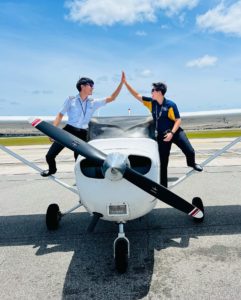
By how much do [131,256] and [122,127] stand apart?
6.39 feet

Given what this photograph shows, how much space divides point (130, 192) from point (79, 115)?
2.35 meters

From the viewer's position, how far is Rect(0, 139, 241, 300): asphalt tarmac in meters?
3.60

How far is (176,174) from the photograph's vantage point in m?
11.4

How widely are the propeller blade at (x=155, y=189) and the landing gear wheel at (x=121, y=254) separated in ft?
2.33

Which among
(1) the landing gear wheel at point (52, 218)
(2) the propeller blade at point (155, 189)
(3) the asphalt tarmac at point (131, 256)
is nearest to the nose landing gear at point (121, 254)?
(3) the asphalt tarmac at point (131, 256)

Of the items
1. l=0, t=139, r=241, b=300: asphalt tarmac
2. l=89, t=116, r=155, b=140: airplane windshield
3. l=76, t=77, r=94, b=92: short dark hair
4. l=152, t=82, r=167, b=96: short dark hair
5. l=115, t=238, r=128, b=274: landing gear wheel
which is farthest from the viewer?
l=76, t=77, r=94, b=92: short dark hair

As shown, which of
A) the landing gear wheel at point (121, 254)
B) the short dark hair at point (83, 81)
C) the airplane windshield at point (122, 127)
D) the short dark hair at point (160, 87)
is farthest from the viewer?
the short dark hair at point (83, 81)

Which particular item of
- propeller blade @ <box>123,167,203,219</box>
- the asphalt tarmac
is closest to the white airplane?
propeller blade @ <box>123,167,203,219</box>

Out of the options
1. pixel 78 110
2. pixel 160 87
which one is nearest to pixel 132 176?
pixel 160 87

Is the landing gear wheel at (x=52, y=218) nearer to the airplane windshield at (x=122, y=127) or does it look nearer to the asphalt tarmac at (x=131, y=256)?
the asphalt tarmac at (x=131, y=256)

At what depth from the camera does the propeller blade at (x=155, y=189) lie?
12.0ft

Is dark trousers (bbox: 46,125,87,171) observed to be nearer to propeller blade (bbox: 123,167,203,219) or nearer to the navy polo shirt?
the navy polo shirt

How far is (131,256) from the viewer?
4480mm

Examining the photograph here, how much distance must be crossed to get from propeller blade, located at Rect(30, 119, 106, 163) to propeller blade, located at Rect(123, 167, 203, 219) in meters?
0.37
